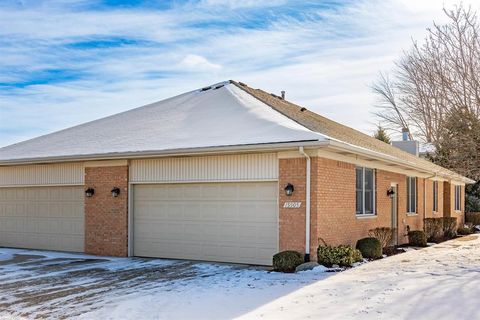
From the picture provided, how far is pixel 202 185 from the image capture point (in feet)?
46.3

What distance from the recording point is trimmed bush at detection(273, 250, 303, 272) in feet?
39.0

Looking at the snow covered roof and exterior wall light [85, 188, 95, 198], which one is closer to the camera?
the snow covered roof

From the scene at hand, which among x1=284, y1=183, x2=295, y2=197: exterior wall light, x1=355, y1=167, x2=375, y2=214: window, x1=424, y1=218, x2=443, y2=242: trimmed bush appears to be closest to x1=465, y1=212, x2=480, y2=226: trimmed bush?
x1=424, y1=218, x2=443, y2=242: trimmed bush

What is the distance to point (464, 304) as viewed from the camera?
8.21 m

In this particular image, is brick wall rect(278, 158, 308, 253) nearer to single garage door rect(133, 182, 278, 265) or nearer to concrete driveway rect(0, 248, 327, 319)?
single garage door rect(133, 182, 278, 265)

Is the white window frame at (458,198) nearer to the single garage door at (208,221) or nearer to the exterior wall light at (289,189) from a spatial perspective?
the single garage door at (208,221)

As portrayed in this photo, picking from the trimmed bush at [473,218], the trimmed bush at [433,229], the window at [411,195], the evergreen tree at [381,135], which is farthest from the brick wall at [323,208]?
the evergreen tree at [381,135]

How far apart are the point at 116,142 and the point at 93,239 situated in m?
2.90

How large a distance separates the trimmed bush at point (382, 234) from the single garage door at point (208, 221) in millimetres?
4034

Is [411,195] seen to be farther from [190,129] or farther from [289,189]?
[190,129]

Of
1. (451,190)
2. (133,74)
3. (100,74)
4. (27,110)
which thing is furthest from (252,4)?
(451,190)

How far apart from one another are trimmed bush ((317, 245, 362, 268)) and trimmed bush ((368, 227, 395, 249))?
3.17 meters

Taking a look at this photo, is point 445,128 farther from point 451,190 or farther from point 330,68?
point 451,190

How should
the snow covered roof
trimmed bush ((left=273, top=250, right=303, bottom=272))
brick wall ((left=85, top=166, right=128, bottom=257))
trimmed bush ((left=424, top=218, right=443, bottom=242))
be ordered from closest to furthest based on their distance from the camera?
trimmed bush ((left=273, top=250, right=303, bottom=272)) < the snow covered roof < brick wall ((left=85, top=166, right=128, bottom=257)) < trimmed bush ((left=424, top=218, right=443, bottom=242))
